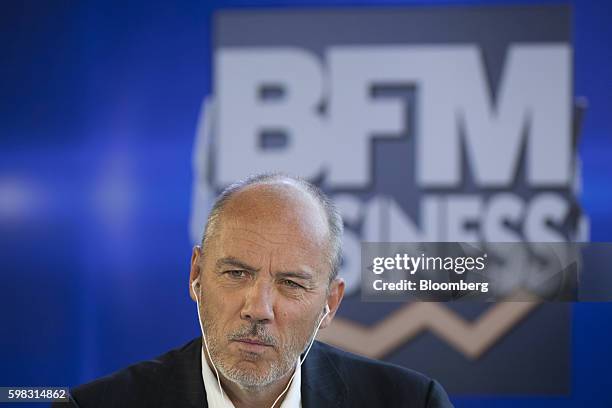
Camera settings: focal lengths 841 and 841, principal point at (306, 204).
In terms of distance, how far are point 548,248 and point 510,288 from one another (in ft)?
0.64

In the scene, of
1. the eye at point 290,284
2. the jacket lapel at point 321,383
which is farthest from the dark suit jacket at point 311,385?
the eye at point 290,284

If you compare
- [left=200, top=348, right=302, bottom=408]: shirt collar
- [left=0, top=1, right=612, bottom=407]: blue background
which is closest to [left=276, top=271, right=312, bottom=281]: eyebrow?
[left=200, top=348, right=302, bottom=408]: shirt collar

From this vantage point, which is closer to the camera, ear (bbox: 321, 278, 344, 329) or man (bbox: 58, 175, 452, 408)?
man (bbox: 58, 175, 452, 408)

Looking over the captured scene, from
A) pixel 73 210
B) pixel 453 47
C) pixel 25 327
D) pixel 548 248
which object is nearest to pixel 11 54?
pixel 73 210

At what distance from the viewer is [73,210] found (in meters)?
2.84

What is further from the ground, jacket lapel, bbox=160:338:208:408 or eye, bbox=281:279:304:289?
eye, bbox=281:279:304:289

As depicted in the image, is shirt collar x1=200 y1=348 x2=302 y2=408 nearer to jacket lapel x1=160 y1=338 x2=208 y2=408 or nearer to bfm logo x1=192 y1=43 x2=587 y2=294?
jacket lapel x1=160 y1=338 x2=208 y2=408

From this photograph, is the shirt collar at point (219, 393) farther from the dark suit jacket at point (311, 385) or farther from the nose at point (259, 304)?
the nose at point (259, 304)

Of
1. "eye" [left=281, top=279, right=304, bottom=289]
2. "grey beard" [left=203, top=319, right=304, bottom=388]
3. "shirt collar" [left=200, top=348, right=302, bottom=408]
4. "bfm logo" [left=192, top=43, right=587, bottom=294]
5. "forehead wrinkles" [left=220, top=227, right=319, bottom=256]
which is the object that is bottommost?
"shirt collar" [left=200, top=348, right=302, bottom=408]

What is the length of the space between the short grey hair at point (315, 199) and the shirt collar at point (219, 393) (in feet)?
0.74

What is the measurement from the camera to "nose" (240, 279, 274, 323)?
5.08ft

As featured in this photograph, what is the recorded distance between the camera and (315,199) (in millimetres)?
1688

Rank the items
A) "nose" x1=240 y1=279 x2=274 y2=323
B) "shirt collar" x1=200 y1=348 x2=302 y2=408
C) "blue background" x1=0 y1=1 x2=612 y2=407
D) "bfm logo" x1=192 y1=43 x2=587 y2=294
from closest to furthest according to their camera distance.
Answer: "nose" x1=240 y1=279 x2=274 y2=323 → "shirt collar" x1=200 y1=348 x2=302 y2=408 → "bfm logo" x1=192 y1=43 x2=587 y2=294 → "blue background" x1=0 y1=1 x2=612 y2=407

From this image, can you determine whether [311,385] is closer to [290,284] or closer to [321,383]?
[321,383]
